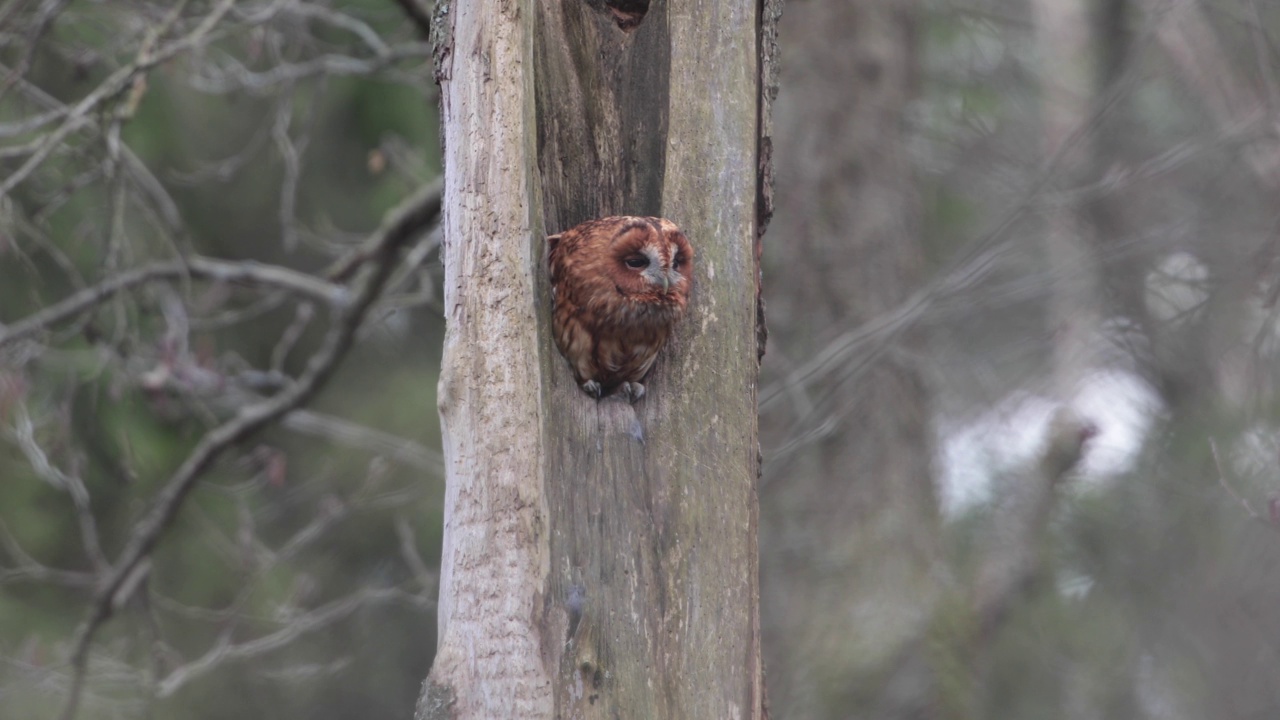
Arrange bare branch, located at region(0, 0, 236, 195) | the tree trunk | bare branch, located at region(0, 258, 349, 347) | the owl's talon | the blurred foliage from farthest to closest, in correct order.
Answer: the blurred foliage
bare branch, located at region(0, 258, 349, 347)
bare branch, located at region(0, 0, 236, 195)
the owl's talon
the tree trunk

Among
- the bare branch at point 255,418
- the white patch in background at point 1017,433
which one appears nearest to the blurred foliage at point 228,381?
the bare branch at point 255,418

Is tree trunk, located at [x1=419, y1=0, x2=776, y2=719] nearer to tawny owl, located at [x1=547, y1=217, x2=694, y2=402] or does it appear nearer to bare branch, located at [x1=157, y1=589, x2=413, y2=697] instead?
tawny owl, located at [x1=547, y1=217, x2=694, y2=402]

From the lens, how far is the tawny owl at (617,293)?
2018 mm

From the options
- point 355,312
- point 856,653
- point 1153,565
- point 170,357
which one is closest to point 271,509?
point 170,357

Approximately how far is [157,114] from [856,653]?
4.22 m

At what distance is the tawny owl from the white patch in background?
267 centimetres

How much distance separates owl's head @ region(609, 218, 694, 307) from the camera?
2.02m

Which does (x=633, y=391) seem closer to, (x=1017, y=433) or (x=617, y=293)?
(x=617, y=293)

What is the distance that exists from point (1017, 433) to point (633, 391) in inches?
117

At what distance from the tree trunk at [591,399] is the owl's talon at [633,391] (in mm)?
19

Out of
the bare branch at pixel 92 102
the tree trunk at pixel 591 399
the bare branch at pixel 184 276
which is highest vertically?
the bare branch at pixel 92 102

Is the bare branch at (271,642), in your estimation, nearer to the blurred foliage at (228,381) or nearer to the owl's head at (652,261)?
the blurred foliage at (228,381)

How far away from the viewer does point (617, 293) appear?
2084mm

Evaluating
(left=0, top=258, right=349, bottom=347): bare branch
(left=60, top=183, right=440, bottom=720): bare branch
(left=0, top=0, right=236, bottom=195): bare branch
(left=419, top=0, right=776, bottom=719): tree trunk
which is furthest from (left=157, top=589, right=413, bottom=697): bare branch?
(left=419, top=0, right=776, bottom=719): tree trunk
